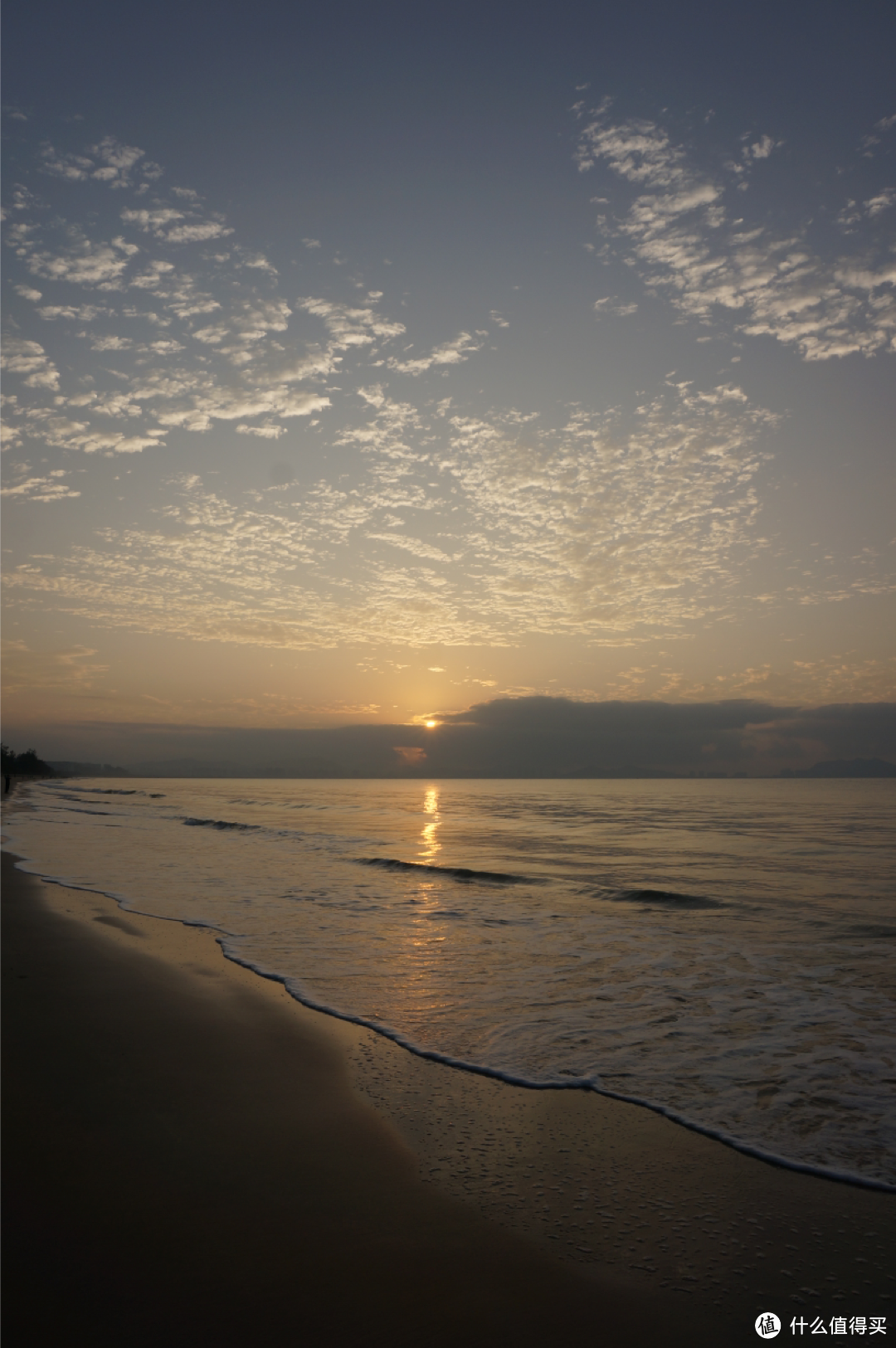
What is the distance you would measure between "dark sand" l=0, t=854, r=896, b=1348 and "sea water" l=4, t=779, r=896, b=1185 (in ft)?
2.87

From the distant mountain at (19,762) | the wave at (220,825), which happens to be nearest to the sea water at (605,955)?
the wave at (220,825)

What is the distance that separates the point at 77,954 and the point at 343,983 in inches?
180

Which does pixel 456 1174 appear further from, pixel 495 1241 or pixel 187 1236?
pixel 187 1236

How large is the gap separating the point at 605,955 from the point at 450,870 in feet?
42.8

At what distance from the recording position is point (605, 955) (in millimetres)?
12898

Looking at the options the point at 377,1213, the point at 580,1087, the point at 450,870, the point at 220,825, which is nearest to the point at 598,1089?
the point at 580,1087

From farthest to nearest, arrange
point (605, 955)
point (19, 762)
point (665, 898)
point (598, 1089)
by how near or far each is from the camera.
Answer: point (19, 762) → point (665, 898) → point (605, 955) → point (598, 1089)

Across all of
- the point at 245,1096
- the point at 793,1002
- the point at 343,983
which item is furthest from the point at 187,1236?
the point at 793,1002

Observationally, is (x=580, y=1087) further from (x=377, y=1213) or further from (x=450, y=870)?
(x=450, y=870)

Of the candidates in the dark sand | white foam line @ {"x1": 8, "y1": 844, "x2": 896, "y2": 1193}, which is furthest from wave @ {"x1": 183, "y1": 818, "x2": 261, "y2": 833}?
the dark sand

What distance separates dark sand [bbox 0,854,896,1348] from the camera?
373cm

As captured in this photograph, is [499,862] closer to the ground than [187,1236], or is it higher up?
closer to the ground

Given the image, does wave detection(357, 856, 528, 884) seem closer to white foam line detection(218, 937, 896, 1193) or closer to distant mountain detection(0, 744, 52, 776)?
white foam line detection(218, 937, 896, 1193)

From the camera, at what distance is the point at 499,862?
28422 mm
